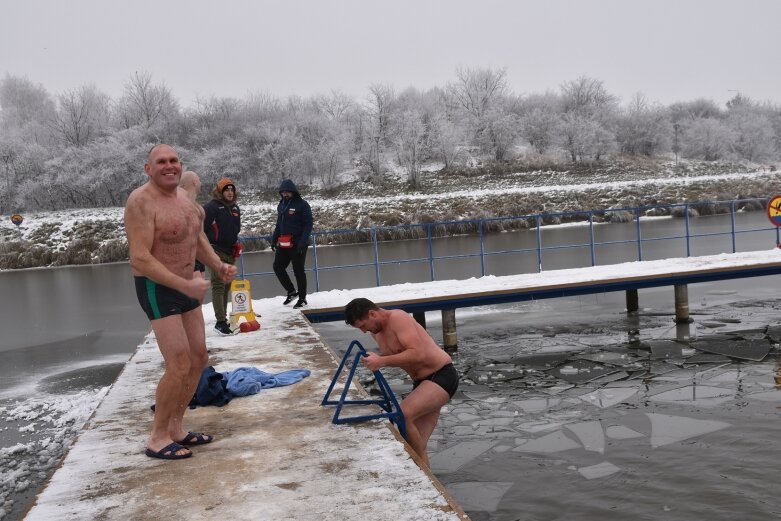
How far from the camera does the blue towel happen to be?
598 cm

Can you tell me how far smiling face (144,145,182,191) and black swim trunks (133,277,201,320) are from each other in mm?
567

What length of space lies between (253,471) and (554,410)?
178 inches

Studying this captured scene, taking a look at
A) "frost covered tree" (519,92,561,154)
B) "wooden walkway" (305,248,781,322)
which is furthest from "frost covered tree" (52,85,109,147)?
"wooden walkway" (305,248,781,322)

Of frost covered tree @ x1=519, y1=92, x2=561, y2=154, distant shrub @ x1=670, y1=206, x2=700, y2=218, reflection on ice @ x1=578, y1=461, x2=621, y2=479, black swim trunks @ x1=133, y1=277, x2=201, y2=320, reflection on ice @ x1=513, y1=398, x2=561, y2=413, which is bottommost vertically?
distant shrub @ x1=670, y1=206, x2=700, y2=218

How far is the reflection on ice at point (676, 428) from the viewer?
263 inches

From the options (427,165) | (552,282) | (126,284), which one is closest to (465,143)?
(427,165)

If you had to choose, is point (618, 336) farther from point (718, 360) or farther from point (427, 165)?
point (427, 165)

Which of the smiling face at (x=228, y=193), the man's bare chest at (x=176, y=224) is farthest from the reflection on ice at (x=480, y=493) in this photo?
the smiling face at (x=228, y=193)

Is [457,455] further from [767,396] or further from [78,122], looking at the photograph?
[78,122]

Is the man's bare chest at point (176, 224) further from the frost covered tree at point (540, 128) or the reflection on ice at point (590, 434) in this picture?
the frost covered tree at point (540, 128)

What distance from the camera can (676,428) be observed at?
6.96 metres

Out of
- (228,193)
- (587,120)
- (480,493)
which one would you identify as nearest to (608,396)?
(480,493)

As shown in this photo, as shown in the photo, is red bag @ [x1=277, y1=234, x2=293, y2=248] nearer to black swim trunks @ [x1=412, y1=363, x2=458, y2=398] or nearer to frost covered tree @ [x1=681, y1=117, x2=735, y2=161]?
black swim trunks @ [x1=412, y1=363, x2=458, y2=398]

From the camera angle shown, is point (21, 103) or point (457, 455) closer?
point (457, 455)
